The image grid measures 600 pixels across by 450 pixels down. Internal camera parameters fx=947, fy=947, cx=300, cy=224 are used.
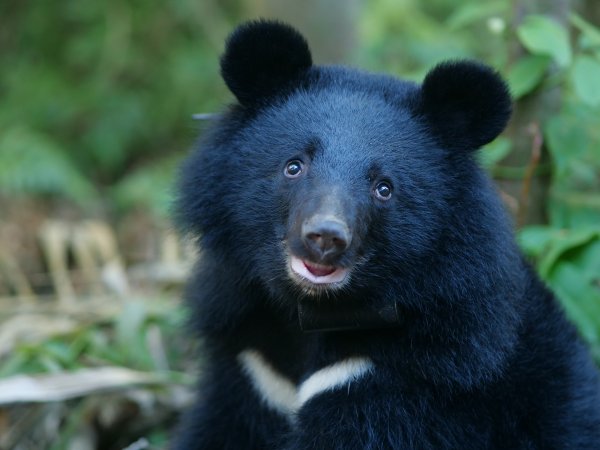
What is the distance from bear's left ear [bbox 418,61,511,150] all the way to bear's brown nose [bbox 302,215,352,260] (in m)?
0.69

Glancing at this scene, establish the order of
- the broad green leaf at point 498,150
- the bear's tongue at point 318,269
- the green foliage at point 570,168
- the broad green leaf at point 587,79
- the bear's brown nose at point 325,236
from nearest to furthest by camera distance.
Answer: the bear's brown nose at point 325,236, the bear's tongue at point 318,269, the broad green leaf at point 587,79, the green foliage at point 570,168, the broad green leaf at point 498,150

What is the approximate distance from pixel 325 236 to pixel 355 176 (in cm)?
36

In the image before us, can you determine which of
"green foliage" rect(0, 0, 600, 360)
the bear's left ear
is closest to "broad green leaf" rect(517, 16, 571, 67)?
the bear's left ear

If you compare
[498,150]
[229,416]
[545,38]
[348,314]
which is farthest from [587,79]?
[229,416]

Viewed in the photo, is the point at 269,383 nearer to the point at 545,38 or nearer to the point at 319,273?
the point at 319,273

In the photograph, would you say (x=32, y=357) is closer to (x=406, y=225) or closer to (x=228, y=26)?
(x=406, y=225)

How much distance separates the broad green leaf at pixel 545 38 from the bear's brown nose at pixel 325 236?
6.20 feet

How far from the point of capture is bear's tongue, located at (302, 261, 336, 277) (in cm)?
317

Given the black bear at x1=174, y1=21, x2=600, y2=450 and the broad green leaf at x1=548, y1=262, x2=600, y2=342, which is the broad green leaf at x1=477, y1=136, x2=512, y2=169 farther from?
the black bear at x1=174, y1=21, x2=600, y2=450

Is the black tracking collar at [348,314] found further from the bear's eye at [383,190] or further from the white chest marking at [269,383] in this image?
the white chest marking at [269,383]

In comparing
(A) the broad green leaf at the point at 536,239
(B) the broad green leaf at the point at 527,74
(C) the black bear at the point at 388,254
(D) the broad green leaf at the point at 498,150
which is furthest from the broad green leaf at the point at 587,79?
(C) the black bear at the point at 388,254

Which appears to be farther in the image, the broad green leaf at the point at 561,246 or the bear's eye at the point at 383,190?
the broad green leaf at the point at 561,246

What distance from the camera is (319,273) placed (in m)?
3.20

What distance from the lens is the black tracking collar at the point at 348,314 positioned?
11.1ft
